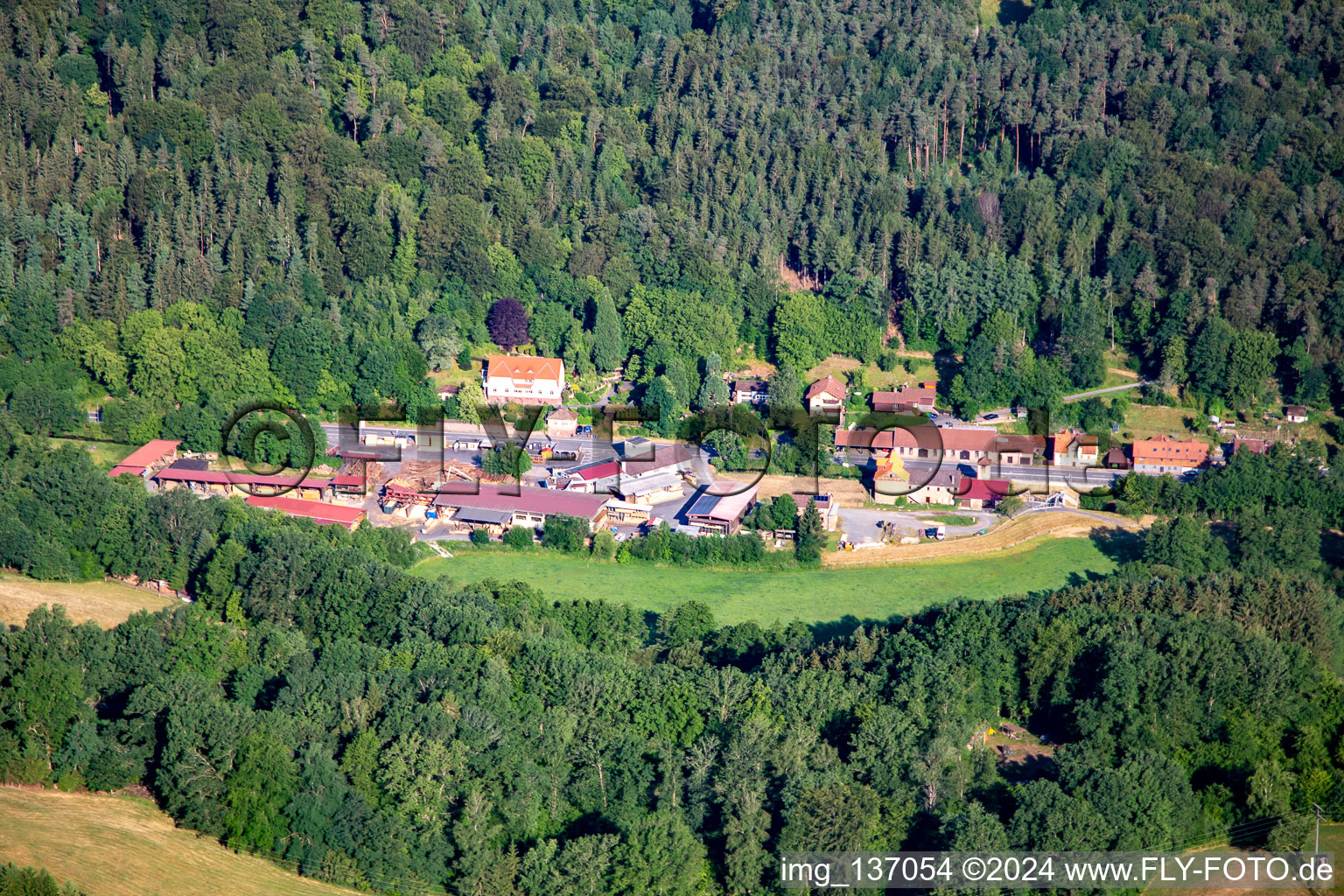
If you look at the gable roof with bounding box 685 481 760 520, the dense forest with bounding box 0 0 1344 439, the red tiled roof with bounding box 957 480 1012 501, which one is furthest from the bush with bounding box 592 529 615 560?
the red tiled roof with bounding box 957 480 1012 501

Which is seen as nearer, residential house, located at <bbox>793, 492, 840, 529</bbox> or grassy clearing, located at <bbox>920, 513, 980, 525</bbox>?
residential house, located at <bbox>793, 492, 840, 529</bbox>

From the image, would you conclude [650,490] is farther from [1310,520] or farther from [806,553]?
[1310,520]

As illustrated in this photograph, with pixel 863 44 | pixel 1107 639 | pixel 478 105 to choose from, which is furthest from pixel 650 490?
pixel 863 44

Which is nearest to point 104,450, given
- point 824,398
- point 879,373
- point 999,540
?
point 824,398

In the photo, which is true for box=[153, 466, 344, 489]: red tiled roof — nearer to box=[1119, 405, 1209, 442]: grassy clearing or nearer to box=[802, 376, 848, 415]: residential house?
box=[802, 376, 848, 415]: residential house

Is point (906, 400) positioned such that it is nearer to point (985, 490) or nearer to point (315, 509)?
point (985, 490)

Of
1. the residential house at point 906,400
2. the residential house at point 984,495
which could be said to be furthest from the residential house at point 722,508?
the residential house at point 906,400
